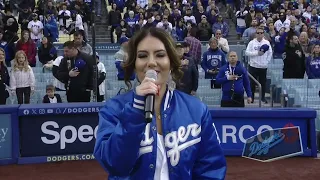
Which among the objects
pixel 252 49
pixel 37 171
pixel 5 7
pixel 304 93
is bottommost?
pixel 37 171

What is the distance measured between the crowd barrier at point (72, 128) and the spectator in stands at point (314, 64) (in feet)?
11.9

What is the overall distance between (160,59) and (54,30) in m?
17.2

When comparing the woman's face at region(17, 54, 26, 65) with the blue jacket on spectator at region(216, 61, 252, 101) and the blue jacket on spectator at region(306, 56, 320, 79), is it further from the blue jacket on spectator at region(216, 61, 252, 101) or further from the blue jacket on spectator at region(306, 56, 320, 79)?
the blue jacket on spectator at region(306, 56, 320, 79)

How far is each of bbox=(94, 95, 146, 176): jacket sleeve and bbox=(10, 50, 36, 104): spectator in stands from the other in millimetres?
8682

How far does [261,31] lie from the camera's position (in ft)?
43.8

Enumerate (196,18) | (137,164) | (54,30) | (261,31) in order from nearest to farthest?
(137,164), (261,31), (54,30), (196,18)

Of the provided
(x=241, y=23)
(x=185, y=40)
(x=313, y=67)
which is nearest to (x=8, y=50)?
(x=185, y=40)

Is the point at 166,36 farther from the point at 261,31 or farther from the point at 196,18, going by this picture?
the point at 196,18

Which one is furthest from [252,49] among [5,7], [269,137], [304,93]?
[5,7]

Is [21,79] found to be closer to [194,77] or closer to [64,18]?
[194,77]

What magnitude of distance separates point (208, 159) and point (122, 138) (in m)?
0.51

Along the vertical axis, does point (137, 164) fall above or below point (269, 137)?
above

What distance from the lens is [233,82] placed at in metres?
11.0

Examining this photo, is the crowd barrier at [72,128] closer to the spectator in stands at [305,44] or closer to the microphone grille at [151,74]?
the spectator in stands at [305,44]
